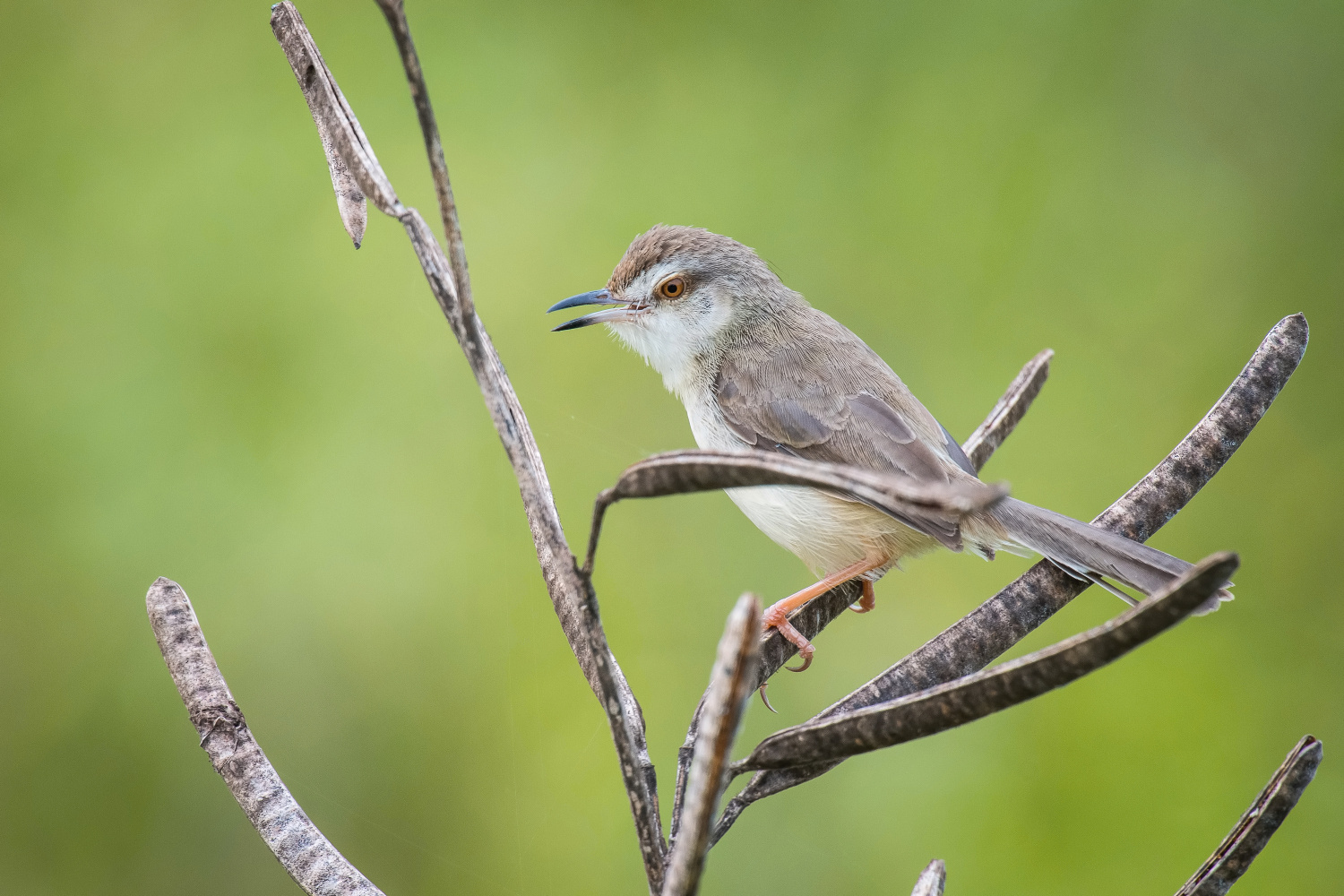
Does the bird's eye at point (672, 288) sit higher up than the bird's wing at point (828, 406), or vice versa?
the bird's eye at point (672, 288)

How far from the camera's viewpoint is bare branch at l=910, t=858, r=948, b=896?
0.85 meters

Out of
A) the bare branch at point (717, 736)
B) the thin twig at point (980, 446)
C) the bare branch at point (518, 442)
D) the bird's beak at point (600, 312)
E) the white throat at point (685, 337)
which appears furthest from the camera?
the white throat at point (685, 337)

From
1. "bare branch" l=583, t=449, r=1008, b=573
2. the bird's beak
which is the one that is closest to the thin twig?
"bare branch" l=583, t=449, r=1008, b=573

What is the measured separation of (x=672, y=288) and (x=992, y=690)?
1.54 metres

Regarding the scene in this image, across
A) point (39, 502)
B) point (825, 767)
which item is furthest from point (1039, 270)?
point (39, 502)

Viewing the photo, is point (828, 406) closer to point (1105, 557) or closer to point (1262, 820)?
point (1105, 557)

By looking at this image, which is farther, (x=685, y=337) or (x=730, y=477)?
(x=685, y=337)

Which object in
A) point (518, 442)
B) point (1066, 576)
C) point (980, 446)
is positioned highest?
point (980, 446)

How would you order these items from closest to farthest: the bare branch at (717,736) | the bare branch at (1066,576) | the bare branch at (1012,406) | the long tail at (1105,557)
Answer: the bare branch at (717,736), the bare branch at (1066,576), the long tail at (1105,557), the bare branch at (1012,406)

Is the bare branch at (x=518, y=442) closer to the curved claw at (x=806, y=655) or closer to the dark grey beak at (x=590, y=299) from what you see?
the curved claw at (x=806, y=655)

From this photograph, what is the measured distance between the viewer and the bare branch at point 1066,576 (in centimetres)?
97

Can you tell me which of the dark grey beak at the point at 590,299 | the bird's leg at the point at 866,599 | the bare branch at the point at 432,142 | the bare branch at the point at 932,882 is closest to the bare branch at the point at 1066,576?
the bare branch at the point at 932,882

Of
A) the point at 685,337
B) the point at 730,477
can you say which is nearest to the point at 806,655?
the point at 685,337

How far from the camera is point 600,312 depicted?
7.05ft
